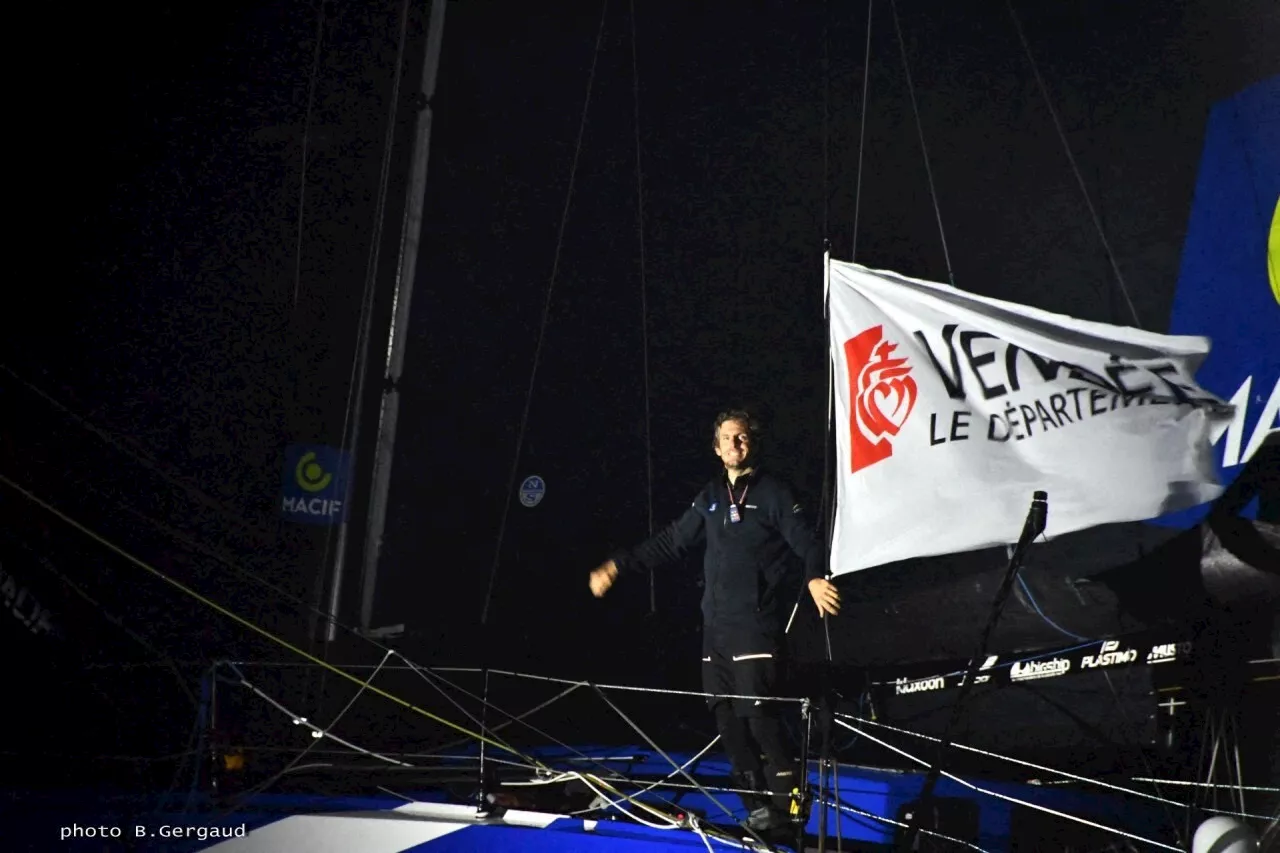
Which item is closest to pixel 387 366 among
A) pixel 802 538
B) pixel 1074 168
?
pixel 802 538

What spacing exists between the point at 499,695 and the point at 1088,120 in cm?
383

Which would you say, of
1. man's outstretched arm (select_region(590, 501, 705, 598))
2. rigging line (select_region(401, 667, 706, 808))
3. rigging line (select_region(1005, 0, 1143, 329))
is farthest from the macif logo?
rigging line (select_region(1005, 0, 1143, 329))

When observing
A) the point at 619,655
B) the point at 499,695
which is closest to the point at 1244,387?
the point at 619,655

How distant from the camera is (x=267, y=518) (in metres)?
4.32

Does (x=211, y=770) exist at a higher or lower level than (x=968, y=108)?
lower

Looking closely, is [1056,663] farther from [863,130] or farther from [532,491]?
[863,130]

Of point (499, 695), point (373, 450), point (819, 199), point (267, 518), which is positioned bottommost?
point (499, 695)

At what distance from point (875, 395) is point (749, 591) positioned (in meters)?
0.76

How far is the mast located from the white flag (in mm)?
1915

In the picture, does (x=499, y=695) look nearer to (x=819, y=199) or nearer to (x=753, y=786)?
(x=753, y=786)

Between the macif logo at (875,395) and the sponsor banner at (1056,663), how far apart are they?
0.97m

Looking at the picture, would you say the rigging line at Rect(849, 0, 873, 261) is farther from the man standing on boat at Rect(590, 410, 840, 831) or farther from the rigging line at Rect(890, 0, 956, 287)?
the man standing on boat at Rect(590, 410, 840, 831)

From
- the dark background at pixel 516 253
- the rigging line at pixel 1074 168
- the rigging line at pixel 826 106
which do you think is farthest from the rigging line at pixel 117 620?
the rigging line at pixel 1074 168

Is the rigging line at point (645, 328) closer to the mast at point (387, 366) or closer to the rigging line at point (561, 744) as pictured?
the rigging line at point (561, 744)
